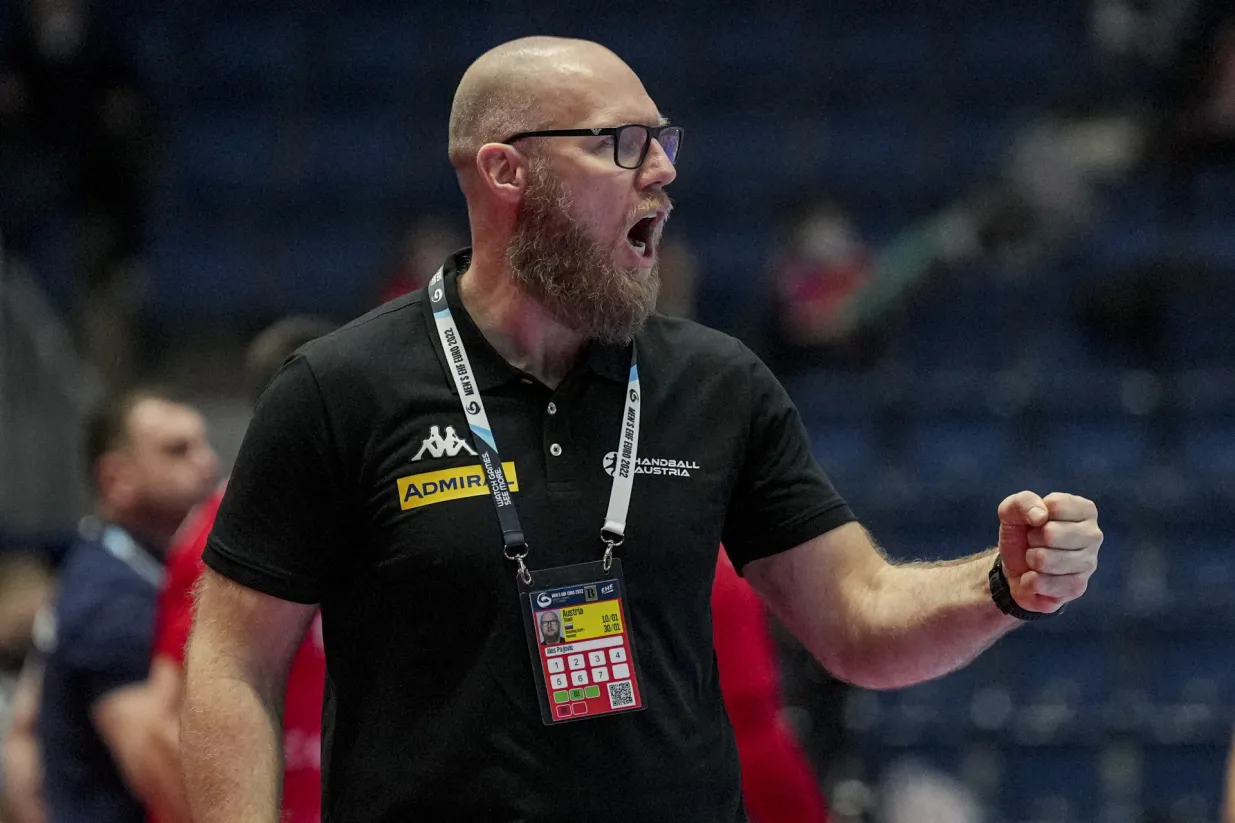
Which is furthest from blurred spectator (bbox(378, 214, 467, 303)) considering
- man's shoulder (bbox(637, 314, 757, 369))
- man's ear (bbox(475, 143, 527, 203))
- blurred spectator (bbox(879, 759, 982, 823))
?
man's ear (bbox(475, 143, 527, 203))

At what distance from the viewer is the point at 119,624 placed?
14.2 ft

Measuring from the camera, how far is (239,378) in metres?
9.61

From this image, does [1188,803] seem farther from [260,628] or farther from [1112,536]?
[260,628]

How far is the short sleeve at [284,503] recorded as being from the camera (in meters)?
2.58

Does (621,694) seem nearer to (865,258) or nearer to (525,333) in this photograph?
(525,333)

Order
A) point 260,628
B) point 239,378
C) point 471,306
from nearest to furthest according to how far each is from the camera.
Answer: point 260,628, point 471,306, point 239,378

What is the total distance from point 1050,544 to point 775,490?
50 cm

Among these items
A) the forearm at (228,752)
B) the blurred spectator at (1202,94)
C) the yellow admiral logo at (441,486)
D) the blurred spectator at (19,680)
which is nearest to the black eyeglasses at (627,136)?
the yellow admiral logo at (441,486)

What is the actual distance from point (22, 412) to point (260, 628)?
6.54 metres

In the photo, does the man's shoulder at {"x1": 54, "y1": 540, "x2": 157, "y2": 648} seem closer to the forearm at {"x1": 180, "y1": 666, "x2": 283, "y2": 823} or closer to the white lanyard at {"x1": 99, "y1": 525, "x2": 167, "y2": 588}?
the white lanyard at {"x1": 99, "y1": 525, "x2": 167, "y2": 588}

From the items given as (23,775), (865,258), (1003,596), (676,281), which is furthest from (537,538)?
(865,258)

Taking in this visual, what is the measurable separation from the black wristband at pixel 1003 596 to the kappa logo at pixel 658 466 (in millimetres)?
499

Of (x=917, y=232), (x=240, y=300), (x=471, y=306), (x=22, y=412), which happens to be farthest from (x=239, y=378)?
(x=471, y=306)

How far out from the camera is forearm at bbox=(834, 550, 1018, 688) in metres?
2.70
